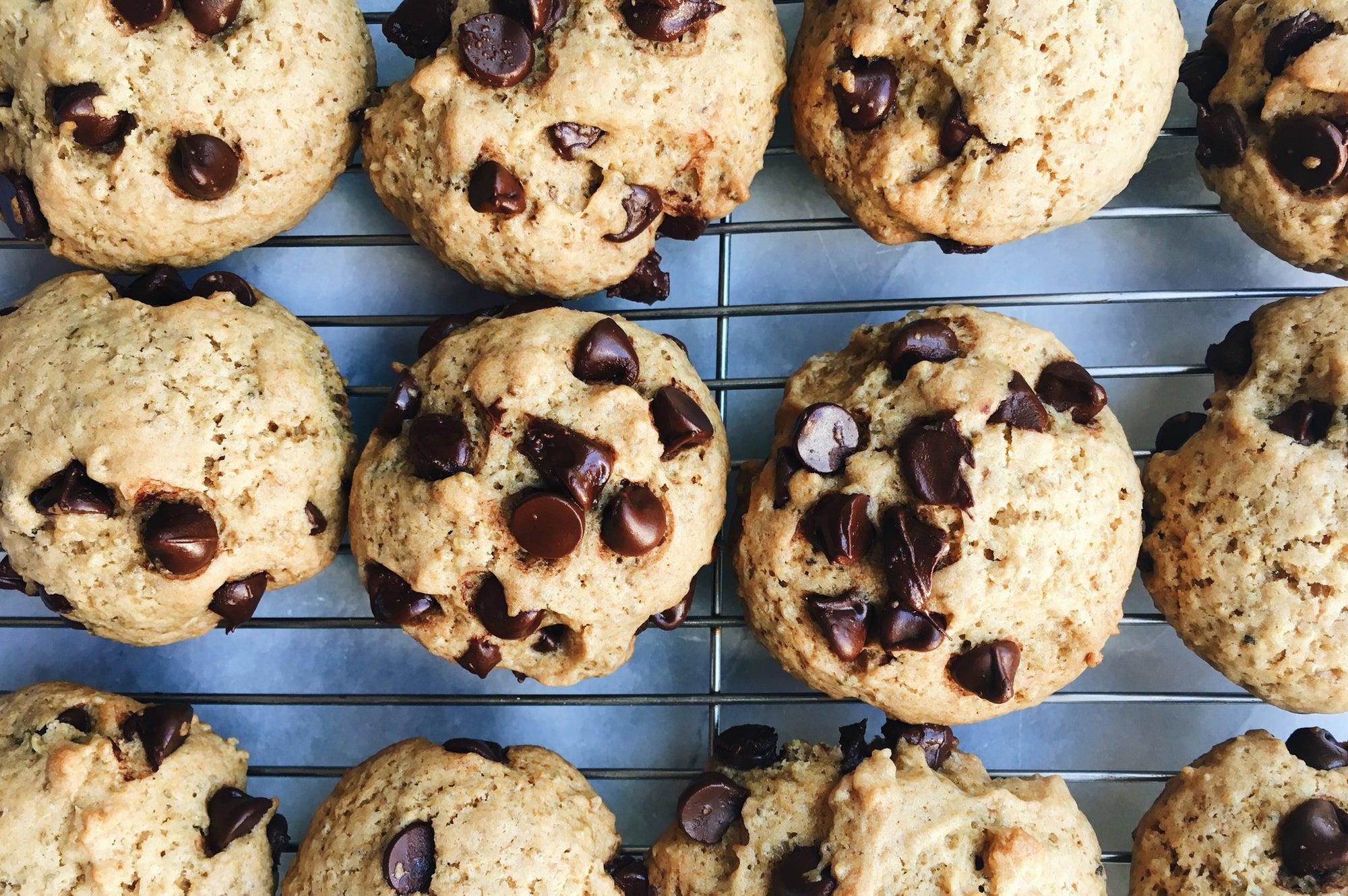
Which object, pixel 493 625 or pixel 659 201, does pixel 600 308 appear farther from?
pixel 493 625

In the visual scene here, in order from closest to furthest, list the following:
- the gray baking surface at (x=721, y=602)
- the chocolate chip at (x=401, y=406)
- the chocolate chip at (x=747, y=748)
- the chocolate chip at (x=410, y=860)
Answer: the chocolate chip at (x=410, y=860) → the chocolate chip at (x=401, y=406) → the chocolate chip at (x=747, y=748) → the gray baking surface at (x=721, y=602)

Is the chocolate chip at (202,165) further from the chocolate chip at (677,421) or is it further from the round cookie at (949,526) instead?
the round cookie at (949,526)

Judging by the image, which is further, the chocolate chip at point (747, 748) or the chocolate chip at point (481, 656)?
the chocolate chip at point (747, 748)

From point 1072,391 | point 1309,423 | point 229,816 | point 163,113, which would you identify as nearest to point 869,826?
point 1072,391

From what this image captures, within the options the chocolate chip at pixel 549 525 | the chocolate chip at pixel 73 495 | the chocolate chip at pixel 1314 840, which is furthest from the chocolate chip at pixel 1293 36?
the chocolate chip at pixel 73 495

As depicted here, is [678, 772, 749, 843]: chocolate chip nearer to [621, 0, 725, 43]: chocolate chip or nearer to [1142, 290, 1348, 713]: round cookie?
[1142, 290, 1348, 713]: round cookie

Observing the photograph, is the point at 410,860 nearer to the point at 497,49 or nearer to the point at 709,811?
the point at 709,811

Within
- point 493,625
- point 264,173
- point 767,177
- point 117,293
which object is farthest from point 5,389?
point 767,177

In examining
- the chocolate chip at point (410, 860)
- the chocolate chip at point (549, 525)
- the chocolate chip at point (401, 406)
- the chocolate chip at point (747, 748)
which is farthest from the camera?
the chocolate chip at point (747, 748)
